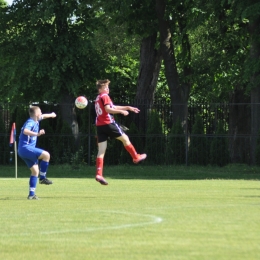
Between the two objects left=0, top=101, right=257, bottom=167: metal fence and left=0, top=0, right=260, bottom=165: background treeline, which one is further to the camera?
left=0, top=0, right=260, bottom=165: background treeline

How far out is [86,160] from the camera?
122ft

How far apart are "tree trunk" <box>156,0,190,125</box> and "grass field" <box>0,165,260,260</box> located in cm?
1838

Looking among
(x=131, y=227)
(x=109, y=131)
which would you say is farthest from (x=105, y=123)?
(x=131, y=227)

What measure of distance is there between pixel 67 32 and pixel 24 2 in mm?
2107

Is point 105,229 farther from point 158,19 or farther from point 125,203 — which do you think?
point 158,19

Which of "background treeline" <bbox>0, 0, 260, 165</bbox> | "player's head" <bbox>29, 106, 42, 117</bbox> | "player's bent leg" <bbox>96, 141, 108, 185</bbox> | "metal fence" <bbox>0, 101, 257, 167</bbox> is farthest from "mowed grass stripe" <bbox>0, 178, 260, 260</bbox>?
"background treeline" <bbox>0, 0, 260, 165</bbox>

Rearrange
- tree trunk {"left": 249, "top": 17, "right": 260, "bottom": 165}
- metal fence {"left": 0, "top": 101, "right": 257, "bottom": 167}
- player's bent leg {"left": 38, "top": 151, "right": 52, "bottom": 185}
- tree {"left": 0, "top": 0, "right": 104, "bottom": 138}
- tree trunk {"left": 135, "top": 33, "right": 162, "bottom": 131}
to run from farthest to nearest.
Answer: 1. tree trunk {"left": 135, "top": 33, "right": 162, "bottom": 131}
2. tree {"left": 0, "top": 0, "right": 104, "bottom": 138}
3. metal fence {"left": 0, "top": 101, "right": 257, "bottom": 167}
4. tree trunk {"left": 249, "top": 17, "right": 260, "bottom": 165}
5. player's bent leg {"left": 38, "top": 151, "right": 52, "bottom": 185}

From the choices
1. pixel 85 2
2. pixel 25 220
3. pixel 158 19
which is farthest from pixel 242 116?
pixel 25 220

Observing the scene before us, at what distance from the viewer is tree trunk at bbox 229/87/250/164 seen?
3838 cm

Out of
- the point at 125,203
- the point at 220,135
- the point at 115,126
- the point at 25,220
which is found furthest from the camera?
the point at 220,135

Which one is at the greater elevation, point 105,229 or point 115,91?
point 115,91

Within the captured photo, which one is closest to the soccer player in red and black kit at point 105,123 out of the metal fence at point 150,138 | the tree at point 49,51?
the metal fence at point 150,138

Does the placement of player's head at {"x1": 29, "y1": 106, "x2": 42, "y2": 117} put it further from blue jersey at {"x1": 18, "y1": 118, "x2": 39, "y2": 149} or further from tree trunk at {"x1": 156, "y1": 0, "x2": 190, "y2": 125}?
tree trunk at {"x1": 156, "y1": 0, "x2": 190, "y2": 125}

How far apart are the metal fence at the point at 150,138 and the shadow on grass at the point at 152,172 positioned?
1.02 m
